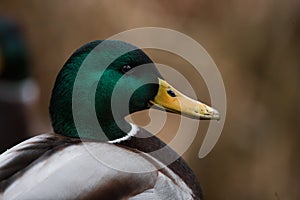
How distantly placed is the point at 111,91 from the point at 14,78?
4.93 meters

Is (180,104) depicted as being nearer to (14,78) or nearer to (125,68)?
(125,68)

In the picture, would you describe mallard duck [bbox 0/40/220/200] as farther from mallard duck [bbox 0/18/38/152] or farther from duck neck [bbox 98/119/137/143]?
mallard duck [bbox 0/18/38/152]

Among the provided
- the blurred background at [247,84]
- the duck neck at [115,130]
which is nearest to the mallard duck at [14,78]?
the blurred background at [247,84]

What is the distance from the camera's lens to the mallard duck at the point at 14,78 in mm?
6863

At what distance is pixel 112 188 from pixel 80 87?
52cm

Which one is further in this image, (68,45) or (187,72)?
(68,45)

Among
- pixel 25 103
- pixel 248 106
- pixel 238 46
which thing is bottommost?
pixel 25 103

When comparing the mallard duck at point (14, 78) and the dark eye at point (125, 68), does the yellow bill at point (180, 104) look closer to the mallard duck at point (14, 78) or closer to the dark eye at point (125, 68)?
the dark eye at point (125, 68)

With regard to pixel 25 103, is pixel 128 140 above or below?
above

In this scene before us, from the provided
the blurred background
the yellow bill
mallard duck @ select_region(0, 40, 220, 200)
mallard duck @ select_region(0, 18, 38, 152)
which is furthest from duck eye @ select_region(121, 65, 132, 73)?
mallard duck @ select_region(0, 18, 38, 152)

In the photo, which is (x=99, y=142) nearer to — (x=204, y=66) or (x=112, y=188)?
(x=112, y=188)

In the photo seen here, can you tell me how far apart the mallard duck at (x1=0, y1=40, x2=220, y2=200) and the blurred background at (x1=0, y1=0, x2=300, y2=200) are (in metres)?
2.08

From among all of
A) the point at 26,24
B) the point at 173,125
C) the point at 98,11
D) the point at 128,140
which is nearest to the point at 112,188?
the point at 128,140

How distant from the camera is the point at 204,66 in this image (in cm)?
536
